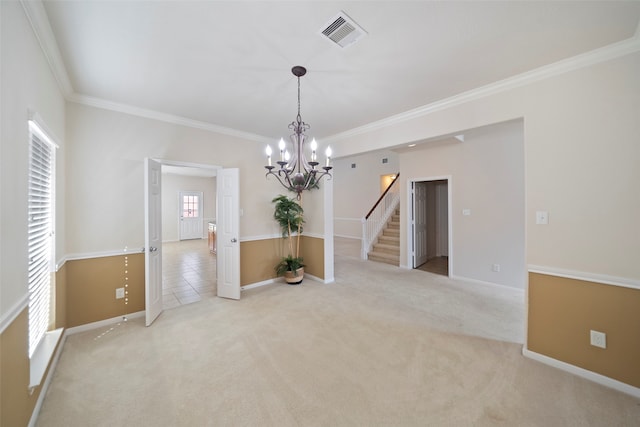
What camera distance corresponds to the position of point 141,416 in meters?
1.70

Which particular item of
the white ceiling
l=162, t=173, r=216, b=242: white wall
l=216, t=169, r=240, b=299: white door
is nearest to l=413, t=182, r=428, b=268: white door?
the white ceiling

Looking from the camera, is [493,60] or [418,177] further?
[418,177]

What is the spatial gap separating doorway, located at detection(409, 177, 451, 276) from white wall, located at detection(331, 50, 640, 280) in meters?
2.85

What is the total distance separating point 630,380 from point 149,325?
4.72 metres

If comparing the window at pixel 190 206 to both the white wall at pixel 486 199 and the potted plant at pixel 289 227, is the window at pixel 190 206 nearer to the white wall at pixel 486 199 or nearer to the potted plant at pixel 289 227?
the potted plant at pixel 289 227

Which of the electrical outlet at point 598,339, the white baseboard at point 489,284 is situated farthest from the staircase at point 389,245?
the electrical outlet at point 598,339

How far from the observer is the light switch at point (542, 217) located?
231cm

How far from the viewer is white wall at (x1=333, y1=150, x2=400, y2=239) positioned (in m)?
8.99

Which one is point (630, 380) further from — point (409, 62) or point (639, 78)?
point (409, 62)

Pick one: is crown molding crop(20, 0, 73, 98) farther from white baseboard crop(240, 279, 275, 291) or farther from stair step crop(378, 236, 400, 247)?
stair step crop(378, 236, 400, 247)

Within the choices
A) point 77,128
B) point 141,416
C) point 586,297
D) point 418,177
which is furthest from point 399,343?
point 77,128

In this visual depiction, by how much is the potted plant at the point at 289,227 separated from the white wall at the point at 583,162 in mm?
3307

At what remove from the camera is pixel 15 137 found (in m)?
1.45

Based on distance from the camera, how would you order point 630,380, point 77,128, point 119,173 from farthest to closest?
point 119,173 < point 77,128 < point 630,380
